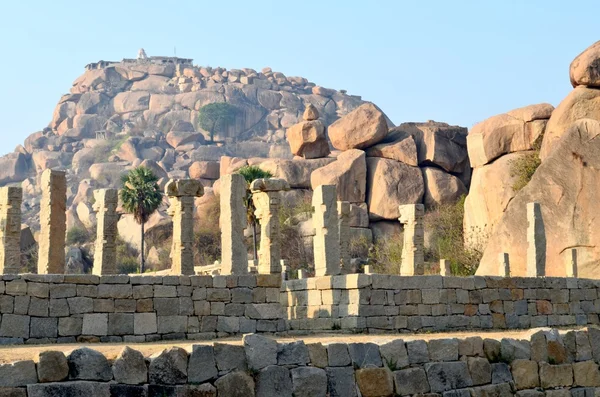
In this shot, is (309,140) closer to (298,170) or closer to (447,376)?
(298,170)

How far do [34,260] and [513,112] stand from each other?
29.4m

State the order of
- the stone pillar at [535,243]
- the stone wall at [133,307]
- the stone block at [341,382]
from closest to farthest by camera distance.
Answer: the stone block at [341,382] < the stone wall at [133,307] < the stone pillar at [535,243]

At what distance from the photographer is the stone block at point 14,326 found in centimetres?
1427

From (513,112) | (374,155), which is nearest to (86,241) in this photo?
(374,155)

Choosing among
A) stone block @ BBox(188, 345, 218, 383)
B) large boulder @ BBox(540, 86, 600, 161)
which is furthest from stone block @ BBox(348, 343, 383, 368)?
large boulder @ BBox(540, 86, 600, 161)

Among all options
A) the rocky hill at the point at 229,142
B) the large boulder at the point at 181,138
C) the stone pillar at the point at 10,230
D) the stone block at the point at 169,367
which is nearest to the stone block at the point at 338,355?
the stone block at the point at 169,367

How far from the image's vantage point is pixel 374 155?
164 ft

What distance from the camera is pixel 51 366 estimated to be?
8133 millimetres

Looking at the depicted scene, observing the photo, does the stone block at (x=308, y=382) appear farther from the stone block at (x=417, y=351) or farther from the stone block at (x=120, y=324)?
the stone block at (x=120, y=324)

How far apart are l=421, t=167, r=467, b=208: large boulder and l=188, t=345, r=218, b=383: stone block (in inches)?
1564

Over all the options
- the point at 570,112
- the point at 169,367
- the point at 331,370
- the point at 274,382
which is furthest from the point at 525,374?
the point at 570,112

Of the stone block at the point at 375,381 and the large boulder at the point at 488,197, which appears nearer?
the stone block at the point at 375,381

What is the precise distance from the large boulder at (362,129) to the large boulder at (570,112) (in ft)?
41.7

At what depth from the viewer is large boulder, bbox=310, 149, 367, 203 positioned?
48625 mm
